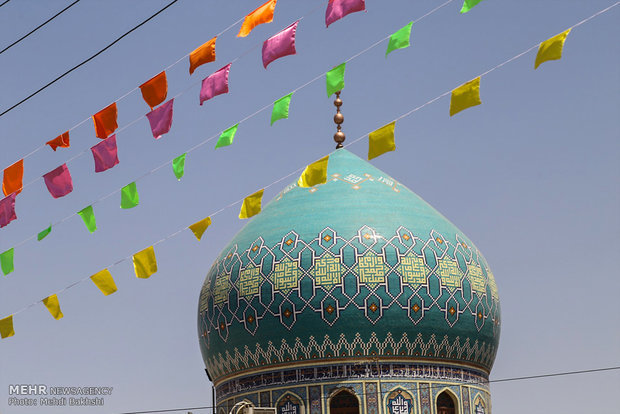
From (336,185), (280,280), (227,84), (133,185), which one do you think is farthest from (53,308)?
(336,185)

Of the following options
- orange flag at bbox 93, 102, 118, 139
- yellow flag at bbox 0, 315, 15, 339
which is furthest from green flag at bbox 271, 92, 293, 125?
yellow flag at bbox 0, 315, 15, 339

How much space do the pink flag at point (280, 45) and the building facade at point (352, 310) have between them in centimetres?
886

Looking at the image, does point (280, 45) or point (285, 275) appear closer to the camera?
point (280, 45)

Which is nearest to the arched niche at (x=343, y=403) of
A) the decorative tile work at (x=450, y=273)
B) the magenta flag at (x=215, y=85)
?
the decorative tile work at (x=450, y=273)

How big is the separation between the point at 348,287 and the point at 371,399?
1.74 m

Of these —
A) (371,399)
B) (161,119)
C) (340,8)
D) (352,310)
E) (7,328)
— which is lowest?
(7,328)

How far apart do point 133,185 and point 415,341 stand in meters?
8.42

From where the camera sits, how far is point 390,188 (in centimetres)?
2053

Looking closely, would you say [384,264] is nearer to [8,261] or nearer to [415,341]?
[415,341]

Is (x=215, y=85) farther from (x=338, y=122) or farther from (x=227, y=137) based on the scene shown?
(x=338, y=122)

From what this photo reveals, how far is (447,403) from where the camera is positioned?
1953cm

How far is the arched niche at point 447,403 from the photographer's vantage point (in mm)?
19406

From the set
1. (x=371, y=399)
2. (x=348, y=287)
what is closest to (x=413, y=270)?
(x=348, y=287)

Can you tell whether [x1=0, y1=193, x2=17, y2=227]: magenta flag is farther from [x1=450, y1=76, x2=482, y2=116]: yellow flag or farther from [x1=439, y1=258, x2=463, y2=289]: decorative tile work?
[x1=439, y1=258, x2=463, y2=289]: decorative tile work
